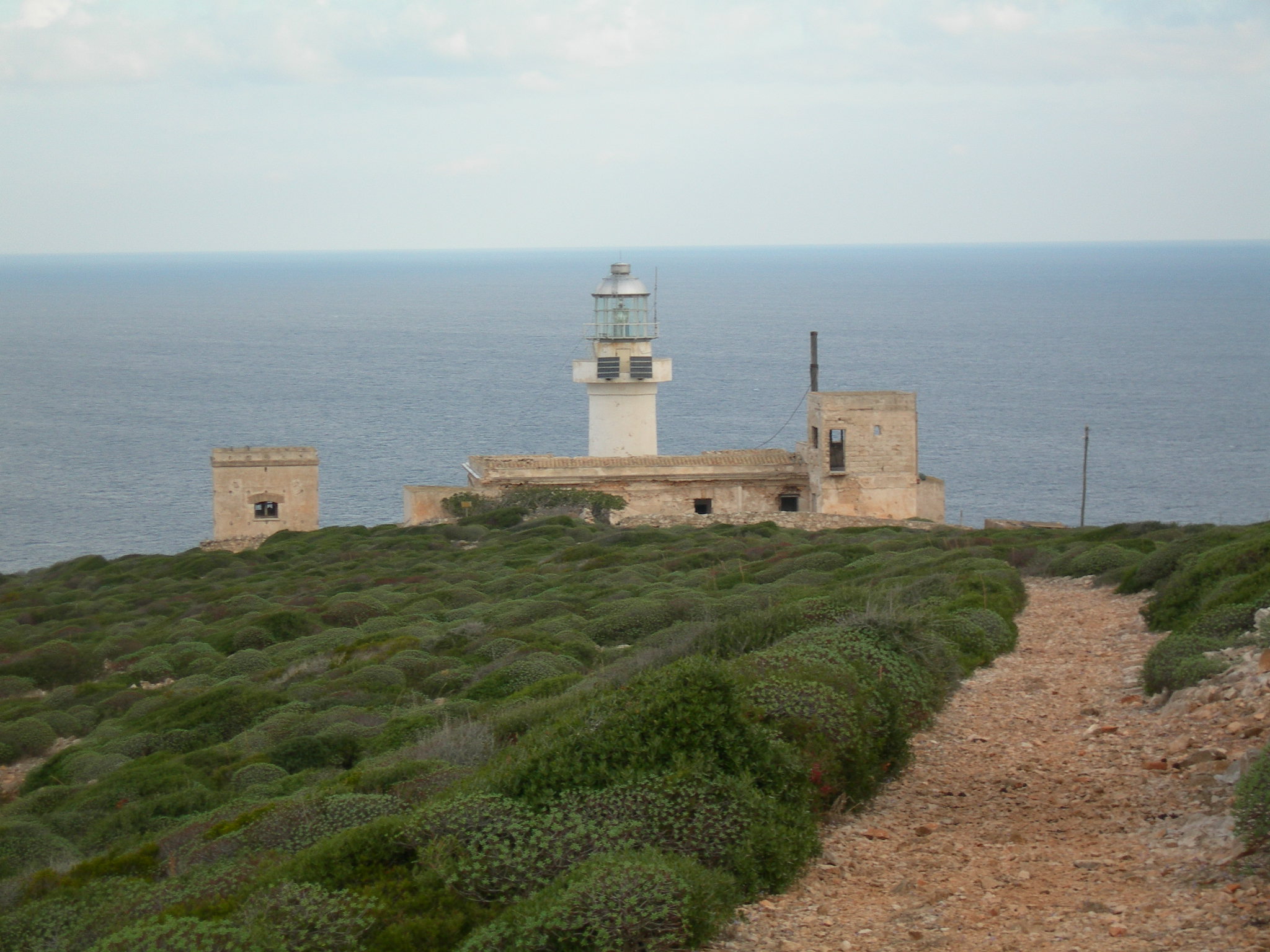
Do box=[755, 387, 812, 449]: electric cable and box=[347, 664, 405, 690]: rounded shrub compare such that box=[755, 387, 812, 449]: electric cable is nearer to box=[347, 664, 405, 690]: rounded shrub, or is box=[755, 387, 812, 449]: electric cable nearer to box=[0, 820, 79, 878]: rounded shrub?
box=[347, 664, 405, 690]: rounded shrub

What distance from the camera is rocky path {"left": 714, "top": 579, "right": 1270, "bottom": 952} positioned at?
5.84 meters

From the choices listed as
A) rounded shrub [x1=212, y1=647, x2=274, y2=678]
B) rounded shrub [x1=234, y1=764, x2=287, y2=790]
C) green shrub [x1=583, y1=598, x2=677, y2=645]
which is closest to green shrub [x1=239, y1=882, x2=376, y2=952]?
rounded shrub [x1=234, y1=764, x2=287, y2=790]

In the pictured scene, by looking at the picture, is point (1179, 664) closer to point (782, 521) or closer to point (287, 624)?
point (287, 624)

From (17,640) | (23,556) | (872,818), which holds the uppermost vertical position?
(872,818)

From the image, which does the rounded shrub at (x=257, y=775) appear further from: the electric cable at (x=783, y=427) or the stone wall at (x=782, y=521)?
the electric cable at (x=783, y=427)

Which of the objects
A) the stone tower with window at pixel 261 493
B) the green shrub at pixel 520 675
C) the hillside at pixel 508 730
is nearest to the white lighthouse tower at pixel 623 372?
the stone tower with window at pixel 261 493

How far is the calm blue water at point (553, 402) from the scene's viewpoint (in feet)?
174

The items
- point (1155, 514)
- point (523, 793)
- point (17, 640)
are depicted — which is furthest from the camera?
point (1155, 514)

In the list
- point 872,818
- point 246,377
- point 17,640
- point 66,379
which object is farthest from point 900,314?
point 872,818

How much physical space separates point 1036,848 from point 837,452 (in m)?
23.5

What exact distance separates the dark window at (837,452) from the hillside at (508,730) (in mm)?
8131

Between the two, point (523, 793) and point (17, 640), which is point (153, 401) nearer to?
point (17, 640)

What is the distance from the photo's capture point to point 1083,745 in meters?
8.83

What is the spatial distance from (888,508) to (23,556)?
3039 cm
